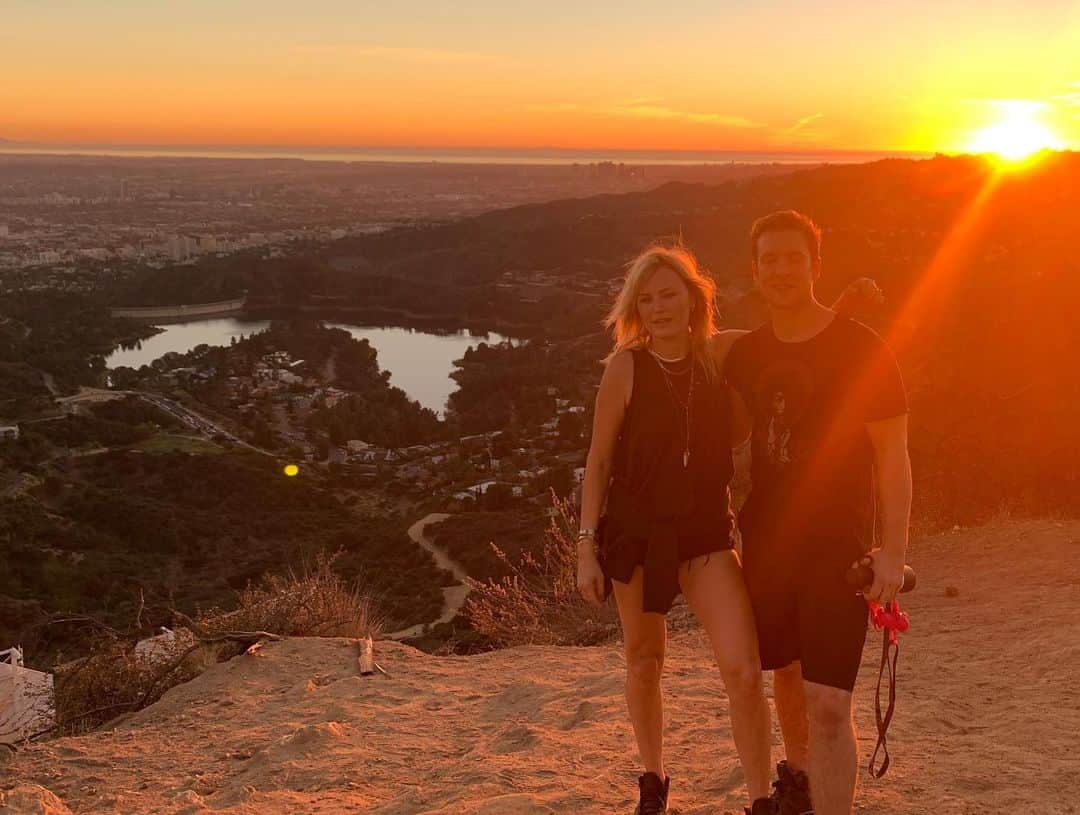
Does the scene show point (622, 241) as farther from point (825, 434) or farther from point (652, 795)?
point (825, 434)

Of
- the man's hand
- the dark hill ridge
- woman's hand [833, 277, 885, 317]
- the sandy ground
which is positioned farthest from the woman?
the dark hill ridge

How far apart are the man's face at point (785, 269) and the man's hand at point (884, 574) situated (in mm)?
565

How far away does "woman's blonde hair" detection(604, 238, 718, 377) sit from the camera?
7.00 feet

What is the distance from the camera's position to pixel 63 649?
31.4 feet

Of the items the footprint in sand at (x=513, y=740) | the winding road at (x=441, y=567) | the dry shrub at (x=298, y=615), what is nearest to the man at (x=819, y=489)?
the footprint in sand at (x=513, y=740)

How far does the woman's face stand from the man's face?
0.62ft

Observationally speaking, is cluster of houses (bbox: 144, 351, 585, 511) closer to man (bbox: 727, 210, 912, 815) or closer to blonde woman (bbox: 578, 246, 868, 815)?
blonde woman (bbox: 578, 246, 868, 815)

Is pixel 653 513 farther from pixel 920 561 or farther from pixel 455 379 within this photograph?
pixel 455 379

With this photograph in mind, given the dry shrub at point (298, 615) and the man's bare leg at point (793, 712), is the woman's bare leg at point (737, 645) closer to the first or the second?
the man's bare leg at point (793, 712)

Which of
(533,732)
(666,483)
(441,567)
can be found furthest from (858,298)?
(441,567)

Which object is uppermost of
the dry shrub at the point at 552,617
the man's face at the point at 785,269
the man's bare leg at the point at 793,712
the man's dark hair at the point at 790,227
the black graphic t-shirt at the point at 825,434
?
the man's dark hair at the point at 790,227

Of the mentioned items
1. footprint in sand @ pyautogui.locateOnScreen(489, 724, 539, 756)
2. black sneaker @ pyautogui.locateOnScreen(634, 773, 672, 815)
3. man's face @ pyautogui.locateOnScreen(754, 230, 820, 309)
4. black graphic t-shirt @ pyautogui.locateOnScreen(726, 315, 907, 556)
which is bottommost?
footprint in sand @ pyautogui.locateOnScreen(489, 724, 539, 756)

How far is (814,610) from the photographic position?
1.87 metres

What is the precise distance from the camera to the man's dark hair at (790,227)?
2.00 metres
